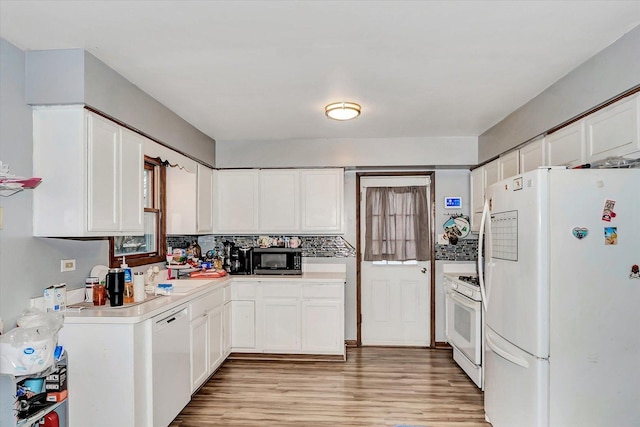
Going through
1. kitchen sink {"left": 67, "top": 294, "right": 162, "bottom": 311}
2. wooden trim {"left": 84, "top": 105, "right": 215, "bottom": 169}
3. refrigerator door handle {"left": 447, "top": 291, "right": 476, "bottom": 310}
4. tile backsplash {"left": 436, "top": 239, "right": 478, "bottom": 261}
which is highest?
wooden trim {"left": 84, "top": 105, "right": 215, "bottom": 169}

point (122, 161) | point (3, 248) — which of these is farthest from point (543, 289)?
point (3, 248)

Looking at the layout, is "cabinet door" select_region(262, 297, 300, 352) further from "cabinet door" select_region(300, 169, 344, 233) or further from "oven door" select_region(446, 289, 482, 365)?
"oven door" select_region(446, 289, 482, 365)

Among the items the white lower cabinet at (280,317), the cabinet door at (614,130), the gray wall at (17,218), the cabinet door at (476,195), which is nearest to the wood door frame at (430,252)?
the cabinet door at (476,195)

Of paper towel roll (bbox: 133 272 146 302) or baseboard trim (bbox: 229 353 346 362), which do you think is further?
baseboard trim (bbox: 229 353 346 362)

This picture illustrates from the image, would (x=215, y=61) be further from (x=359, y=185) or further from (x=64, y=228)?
(x=359, y=185)

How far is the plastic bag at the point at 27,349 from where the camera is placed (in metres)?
2.03

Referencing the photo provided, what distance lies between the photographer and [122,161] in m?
2.81

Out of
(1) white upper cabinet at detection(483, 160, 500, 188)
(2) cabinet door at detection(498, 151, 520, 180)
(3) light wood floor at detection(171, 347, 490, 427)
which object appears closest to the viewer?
(3) light wood floor at detection(171, 347, 490, 427)

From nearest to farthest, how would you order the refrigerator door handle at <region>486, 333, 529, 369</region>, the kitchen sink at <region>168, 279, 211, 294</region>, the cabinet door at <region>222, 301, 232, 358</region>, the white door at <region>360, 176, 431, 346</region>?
the refrigerator door handle at <region>486, 333, 529, 369</region>
the kitchen sink at <region>168, 279, 211, 294</region>
the cabinet door at <region>222, 301, 232, 358</region>
the white door at <region>360, 176, 431, 346</region>

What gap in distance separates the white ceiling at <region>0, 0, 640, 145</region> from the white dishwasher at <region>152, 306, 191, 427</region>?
5.27 ft

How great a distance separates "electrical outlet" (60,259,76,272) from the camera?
268 cm

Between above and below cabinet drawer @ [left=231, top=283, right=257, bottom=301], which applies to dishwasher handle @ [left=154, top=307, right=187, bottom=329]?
above

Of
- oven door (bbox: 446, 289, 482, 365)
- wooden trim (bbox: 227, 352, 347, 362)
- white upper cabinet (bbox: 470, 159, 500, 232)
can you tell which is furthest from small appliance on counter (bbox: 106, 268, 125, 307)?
white upper cabinet (bbox: 470, 159, 500, 232)

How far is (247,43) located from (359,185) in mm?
3041
